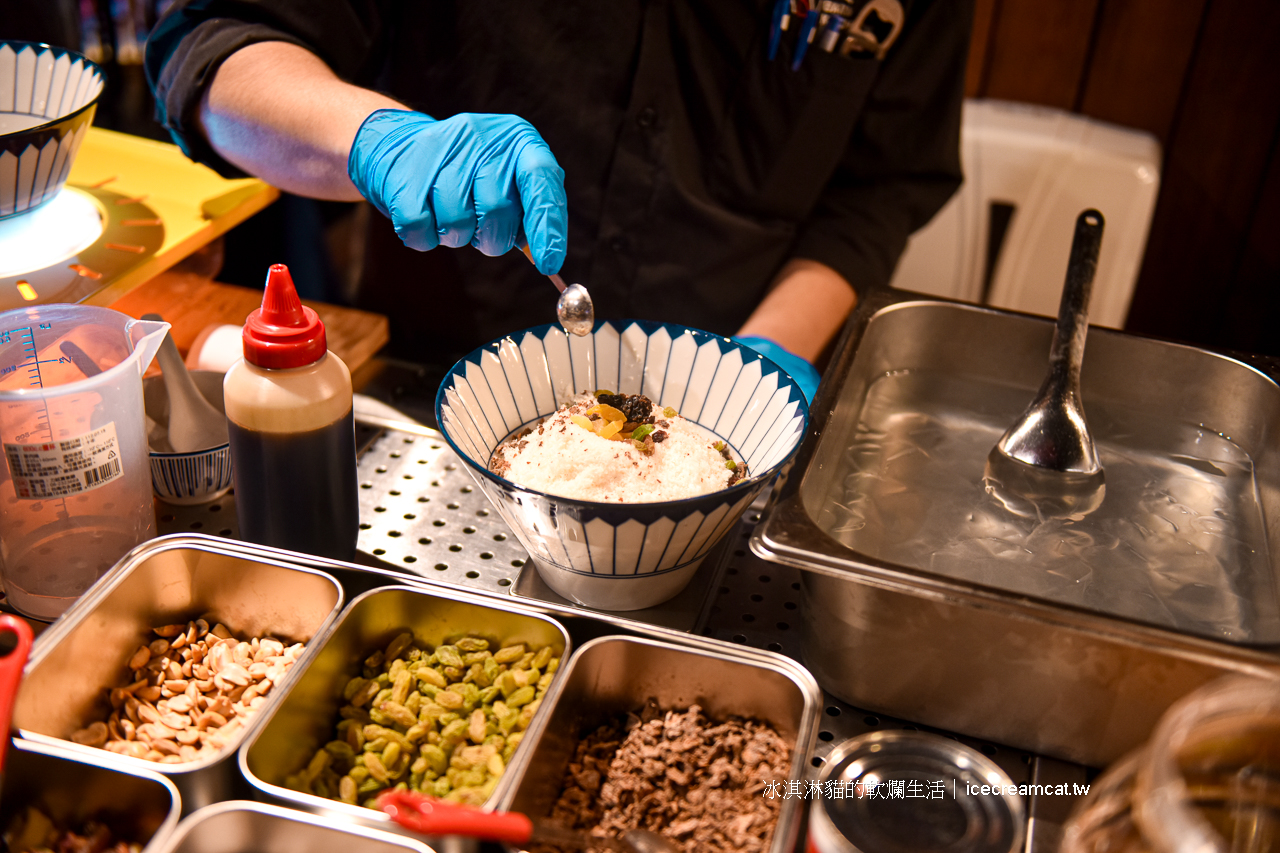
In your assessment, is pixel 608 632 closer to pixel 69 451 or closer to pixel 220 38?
pixel 69 451

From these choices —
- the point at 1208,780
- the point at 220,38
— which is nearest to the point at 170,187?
the point at 220,38

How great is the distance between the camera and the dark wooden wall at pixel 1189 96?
246 centimetres

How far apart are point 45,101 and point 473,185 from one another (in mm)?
783

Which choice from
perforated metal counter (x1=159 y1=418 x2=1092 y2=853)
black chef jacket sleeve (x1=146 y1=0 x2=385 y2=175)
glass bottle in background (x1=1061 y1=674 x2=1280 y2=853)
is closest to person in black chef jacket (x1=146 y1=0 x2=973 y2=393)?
black chef jacket sleeve (x1=146 y1=0 x2=385 y2=175)

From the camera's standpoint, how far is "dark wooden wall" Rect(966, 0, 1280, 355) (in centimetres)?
246

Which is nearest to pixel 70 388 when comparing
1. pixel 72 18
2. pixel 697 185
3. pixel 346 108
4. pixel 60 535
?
pixel 60 535

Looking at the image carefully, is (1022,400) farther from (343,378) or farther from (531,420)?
(343,378)

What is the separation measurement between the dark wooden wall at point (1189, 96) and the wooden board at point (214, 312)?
1.95 metres

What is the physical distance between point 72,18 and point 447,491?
223 cm

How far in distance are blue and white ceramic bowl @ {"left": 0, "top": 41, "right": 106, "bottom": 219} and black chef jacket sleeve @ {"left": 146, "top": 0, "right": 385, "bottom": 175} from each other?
0.10 meters

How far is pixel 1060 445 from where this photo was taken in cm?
112

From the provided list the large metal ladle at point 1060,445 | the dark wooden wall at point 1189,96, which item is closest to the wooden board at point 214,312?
the large metal ladle at point 1060,445

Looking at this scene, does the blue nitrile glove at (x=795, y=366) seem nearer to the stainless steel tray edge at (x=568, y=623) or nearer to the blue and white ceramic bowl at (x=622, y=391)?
the blue and white ceramic bowl at (x=622, y=391)

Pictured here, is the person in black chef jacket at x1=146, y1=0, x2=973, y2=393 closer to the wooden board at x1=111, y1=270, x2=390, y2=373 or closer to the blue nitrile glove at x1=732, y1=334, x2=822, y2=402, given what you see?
the blue nitrile glove at x1=732, y1=334, x2=822, y2=402
